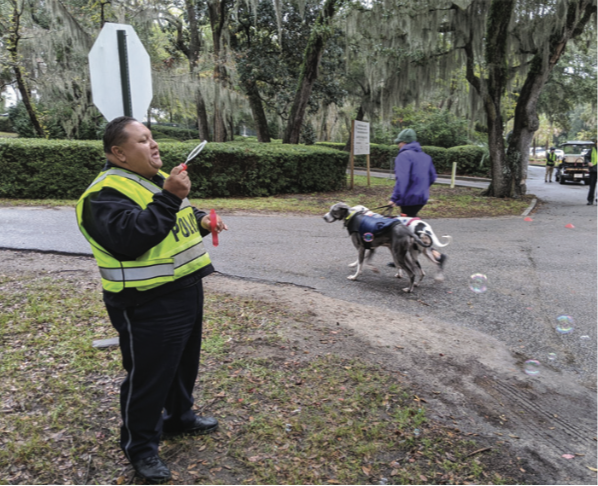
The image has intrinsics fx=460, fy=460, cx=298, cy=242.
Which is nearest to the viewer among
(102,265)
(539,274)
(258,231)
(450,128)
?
(102,265)

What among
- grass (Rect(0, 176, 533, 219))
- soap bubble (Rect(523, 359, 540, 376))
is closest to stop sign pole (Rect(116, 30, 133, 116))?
soap bubble (Rect(523, 359, 540, 376))

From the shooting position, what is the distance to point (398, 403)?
3338mm

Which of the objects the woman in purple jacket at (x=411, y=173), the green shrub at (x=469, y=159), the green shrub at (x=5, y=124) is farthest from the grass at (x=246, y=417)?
the green shrub at (x=5, y=124)

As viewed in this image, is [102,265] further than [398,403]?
No

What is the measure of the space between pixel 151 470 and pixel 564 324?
14.8ft

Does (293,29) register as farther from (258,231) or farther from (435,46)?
Result: (258,231)

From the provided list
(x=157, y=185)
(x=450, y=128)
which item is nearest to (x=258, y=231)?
(x=157, y=185)

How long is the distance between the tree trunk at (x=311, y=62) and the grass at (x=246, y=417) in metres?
12.8

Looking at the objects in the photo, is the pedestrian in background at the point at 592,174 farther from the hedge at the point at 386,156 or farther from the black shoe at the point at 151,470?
the black shoe at the point at 151,470

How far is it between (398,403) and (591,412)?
144 centimetres

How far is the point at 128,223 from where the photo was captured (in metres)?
2.02

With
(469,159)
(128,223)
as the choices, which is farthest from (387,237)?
(469,159)

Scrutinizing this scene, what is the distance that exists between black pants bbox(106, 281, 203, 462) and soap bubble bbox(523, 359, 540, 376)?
2966 millimetres

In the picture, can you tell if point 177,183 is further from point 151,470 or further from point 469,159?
point 469,159
